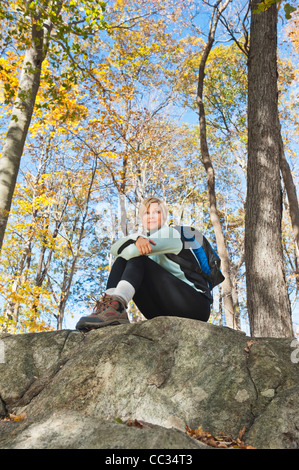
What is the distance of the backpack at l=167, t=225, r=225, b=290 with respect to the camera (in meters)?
3.10

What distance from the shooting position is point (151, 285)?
9.96ft

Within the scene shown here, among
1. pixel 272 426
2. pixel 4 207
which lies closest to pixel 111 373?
pixel 272 426

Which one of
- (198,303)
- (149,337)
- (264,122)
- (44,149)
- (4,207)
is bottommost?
(149,337)

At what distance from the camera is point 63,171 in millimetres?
13305

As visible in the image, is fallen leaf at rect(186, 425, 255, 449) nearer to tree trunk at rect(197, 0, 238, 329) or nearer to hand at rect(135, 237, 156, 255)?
hand at rect(135, 237, 156, 255)

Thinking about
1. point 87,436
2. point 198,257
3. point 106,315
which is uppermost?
point 198,257

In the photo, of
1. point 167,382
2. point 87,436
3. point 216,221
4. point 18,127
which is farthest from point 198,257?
point 216,221

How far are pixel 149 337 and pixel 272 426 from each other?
94 centimetres

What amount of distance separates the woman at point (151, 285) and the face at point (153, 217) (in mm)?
173

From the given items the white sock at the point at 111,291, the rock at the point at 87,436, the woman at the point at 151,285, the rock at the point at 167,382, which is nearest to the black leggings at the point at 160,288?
the woman at the point at 151,285

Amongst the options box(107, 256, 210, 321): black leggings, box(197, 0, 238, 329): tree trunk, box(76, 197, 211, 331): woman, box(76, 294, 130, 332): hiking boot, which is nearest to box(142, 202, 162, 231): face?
box(76, 197, 211, 331): woman

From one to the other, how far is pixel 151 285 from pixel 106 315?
46 cm

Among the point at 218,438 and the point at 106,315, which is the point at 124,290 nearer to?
the point at 106,315
